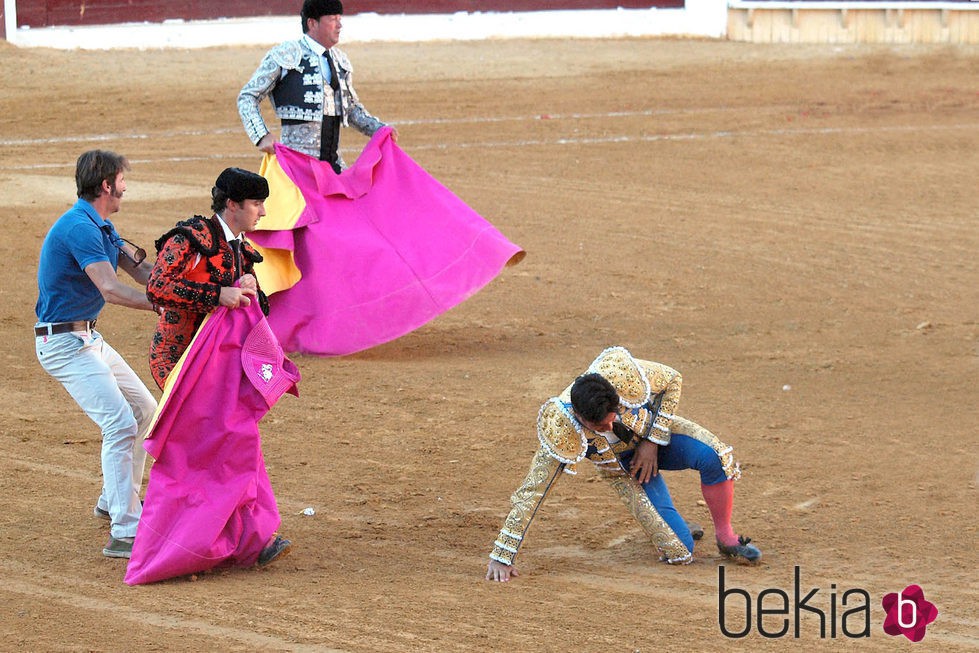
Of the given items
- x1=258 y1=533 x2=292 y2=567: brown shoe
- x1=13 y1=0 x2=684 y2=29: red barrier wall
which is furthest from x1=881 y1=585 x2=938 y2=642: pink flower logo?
x1=13 y1=0 x2=684 y2=29: red barrier wall

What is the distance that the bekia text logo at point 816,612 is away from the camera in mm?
4316

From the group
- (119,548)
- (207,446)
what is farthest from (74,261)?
(119,548)

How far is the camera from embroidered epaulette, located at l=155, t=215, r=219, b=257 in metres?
4.68

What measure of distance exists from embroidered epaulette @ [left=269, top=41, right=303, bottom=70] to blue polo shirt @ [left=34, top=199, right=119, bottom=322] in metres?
2.65

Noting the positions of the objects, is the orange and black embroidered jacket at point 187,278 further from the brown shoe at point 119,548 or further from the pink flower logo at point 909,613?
the pink flower logo at point 909,613

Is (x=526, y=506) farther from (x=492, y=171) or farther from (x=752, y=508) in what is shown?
(x=492, y=171)

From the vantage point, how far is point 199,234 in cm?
471

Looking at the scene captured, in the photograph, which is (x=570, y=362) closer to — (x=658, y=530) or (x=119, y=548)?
(x=658, y=530)

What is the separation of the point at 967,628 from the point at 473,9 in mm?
14537

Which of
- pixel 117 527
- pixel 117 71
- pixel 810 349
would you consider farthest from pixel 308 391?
pixel 117 71

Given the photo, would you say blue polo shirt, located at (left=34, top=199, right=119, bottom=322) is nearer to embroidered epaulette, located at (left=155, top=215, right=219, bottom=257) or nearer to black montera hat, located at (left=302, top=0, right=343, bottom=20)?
embroidered epaulette, located at (left=155, top=215, right=219, bottom=257)

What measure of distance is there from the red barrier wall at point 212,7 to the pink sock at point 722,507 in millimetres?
13135

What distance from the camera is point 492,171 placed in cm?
1238

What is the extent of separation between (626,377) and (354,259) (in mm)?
2996
